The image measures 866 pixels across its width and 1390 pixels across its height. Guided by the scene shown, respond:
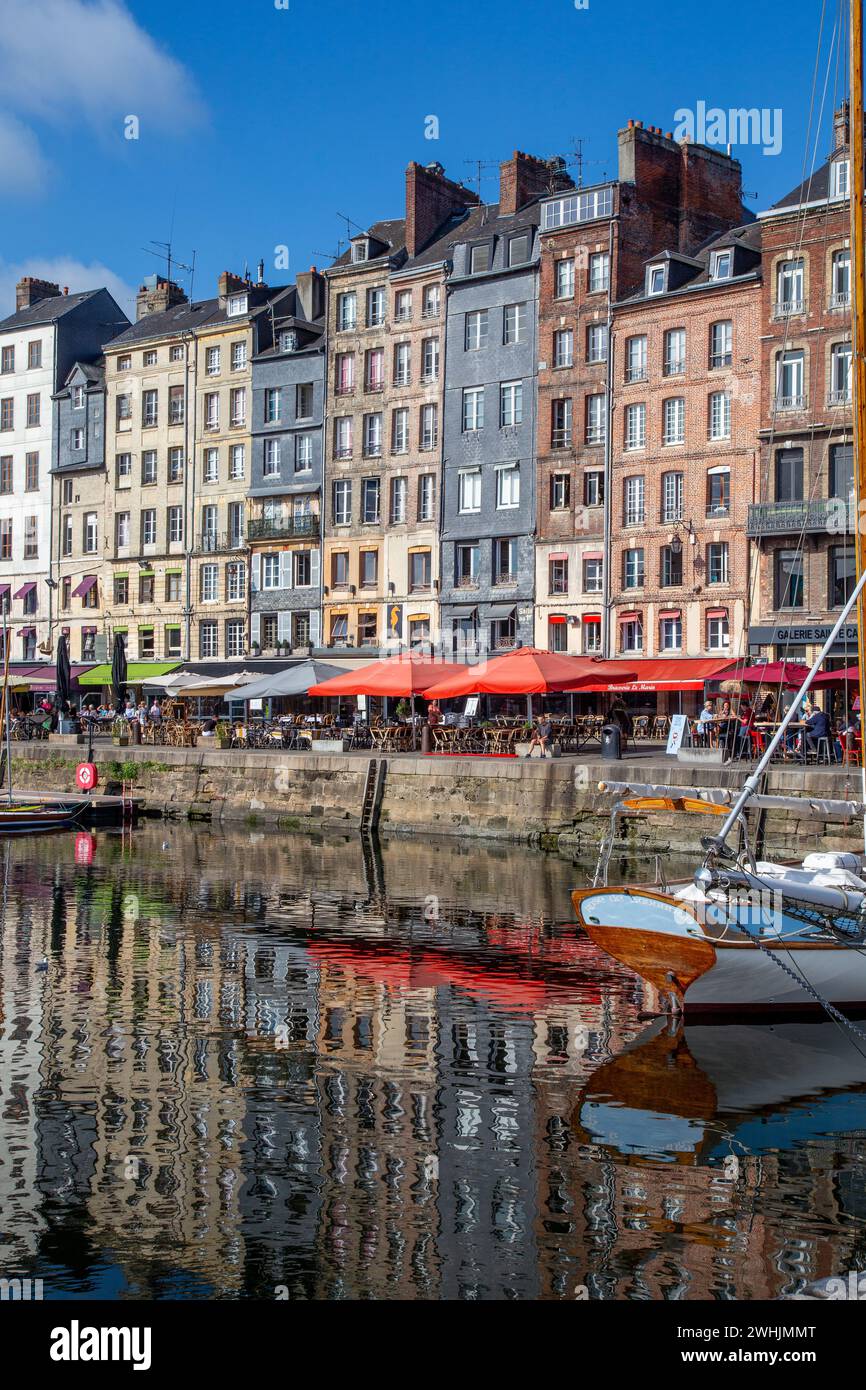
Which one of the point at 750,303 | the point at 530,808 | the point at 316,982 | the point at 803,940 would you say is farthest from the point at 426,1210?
the point at 750,303

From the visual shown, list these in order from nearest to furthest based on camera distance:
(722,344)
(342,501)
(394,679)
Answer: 1. (394,679)
2. (722,344)
3. (342,501)

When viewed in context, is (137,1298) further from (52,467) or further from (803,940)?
(52,467)

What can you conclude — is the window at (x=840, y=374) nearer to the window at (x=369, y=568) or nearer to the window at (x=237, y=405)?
the window at (x=369, y=568)

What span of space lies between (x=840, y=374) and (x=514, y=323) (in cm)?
1280

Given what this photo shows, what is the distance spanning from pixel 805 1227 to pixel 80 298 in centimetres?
6189

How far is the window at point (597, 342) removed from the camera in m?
46.4

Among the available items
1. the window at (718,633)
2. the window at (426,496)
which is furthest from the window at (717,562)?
the window at (426,496)

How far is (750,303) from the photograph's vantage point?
42.6 metres

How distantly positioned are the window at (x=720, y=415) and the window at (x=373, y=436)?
46.4ft

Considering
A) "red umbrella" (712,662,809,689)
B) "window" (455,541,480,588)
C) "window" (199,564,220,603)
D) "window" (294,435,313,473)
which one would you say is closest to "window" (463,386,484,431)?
"window" (455,541,480,588)

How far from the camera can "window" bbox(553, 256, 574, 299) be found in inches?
1864

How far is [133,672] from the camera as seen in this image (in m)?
58.2

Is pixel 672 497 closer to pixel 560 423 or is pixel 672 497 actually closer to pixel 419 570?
pixel 560 423

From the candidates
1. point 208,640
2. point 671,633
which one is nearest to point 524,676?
point 671,633
